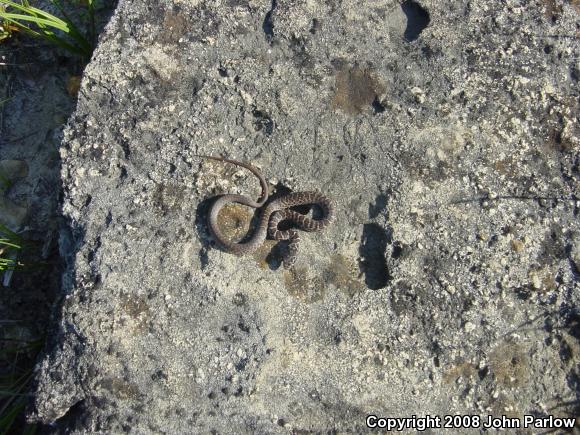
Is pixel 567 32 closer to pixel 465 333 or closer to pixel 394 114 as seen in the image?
pixel 394 114

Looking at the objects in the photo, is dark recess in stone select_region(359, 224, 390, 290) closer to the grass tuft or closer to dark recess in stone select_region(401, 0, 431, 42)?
dark recess in stone select_region(401, 0, 431, 42)

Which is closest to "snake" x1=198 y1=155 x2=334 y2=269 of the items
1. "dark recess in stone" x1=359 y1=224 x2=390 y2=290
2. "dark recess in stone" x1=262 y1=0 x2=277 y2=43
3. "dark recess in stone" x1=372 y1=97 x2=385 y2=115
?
"dark recess in stone" x1=359 y1=224 x2=390 y2=290

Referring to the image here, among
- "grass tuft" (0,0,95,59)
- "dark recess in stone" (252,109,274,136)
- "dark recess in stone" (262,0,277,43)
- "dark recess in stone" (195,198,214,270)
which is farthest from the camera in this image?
"grass tuft" (0,0,95,59)

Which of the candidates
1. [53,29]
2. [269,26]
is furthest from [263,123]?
[53,29]

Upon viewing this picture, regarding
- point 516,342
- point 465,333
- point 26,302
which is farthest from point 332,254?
point 26,302

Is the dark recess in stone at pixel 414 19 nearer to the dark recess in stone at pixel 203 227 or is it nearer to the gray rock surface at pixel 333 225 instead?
the gray rock surface at pixel 333 225

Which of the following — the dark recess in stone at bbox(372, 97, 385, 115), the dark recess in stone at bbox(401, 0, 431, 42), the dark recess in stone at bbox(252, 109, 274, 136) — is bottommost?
the dark recess in stone at bbox(252, 109, 274, 136)

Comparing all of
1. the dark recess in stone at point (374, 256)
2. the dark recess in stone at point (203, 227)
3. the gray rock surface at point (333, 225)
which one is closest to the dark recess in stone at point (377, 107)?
the gray rock surface at point (333, 225)
